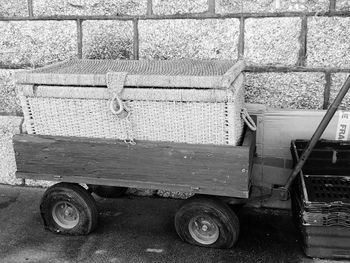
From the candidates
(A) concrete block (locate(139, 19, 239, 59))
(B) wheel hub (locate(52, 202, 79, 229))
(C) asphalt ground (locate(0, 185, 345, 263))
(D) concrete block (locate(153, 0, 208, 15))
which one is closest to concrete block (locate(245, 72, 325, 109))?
(A) concrete block (locate(139, 19, 239, 59))

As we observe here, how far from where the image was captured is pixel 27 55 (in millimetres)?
4531

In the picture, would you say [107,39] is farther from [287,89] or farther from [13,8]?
[287,89]

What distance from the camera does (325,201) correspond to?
3191 mm

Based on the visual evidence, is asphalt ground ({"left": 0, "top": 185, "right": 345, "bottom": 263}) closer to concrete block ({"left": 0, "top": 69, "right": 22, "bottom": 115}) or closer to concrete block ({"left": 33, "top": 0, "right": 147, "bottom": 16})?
concrete block ({"left": 0, "top": 69, "right": 22, "bottom": 115})

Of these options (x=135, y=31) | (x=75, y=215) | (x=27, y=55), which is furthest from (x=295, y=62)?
(x=27, y=55)

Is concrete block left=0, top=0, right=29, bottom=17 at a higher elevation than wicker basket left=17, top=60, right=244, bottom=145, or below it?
higher

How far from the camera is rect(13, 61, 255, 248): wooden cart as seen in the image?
3.10 m

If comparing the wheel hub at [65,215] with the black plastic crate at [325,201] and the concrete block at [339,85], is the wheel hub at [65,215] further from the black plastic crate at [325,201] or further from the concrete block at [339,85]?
the concrete block at [339,85]

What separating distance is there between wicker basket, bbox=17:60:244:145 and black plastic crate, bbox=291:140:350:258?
2.30 ft

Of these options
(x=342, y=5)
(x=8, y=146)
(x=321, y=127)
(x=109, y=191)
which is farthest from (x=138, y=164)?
(x=342, y=5)

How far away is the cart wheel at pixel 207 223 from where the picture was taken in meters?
3.27

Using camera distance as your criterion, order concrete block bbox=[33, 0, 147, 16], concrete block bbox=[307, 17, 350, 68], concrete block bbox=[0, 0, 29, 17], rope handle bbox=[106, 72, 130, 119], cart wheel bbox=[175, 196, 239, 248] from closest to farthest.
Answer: rope handle bbox=[106, 72, 130, 119] → cart wheel bbox=[175, 196, 239, 248] → concrete block bbox=[307, 17, 350, 68] → concrete block bbox=[33, 0, 147, 16] → concrete block bbox=[0, 0, 29, 17]

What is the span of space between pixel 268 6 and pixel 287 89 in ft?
Result: 2.44

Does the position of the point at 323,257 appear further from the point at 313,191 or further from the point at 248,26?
the point at 248,26
